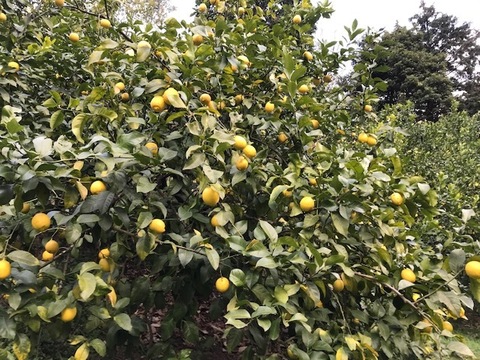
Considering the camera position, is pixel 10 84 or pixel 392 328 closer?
pixel 392 328

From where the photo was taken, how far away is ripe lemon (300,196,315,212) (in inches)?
59.3

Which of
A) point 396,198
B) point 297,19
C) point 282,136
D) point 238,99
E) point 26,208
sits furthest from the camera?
point 297,19

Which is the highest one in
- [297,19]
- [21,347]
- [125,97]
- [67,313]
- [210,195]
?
[297,19]

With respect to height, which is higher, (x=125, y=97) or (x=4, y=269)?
(x=125, y=97)

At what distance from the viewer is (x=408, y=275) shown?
1.46 m

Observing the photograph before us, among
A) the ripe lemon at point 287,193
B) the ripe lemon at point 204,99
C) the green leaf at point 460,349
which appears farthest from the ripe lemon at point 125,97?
the green leaf at point 460,349

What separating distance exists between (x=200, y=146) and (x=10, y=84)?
1362 millimetres

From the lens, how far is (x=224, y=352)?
2.55 m

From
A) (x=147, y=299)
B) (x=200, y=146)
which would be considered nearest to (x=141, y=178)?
(x=200, y=146)

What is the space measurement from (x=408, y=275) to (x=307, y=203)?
0.47 meters

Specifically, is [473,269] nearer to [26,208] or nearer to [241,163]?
[241,163]

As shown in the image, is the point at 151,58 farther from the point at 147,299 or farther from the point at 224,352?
the point at 224,352

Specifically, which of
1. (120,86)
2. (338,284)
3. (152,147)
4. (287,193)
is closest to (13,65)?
(120,86)

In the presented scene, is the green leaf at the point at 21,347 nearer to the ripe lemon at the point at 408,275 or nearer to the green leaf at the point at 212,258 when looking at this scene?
the green leaf at the point at 212,258
